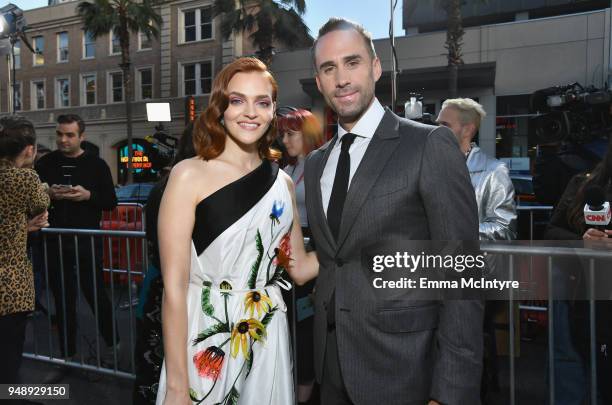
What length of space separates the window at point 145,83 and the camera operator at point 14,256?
26678 mm

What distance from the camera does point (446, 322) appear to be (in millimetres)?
1655

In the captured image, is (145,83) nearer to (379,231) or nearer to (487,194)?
(487,194)

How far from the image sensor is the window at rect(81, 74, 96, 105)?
3016cm

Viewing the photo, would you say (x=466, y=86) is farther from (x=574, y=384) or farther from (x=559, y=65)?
(x=574, y=384)

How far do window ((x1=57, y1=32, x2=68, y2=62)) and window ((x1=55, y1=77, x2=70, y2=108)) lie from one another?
1.37 meters

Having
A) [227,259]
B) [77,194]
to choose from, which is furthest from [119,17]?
[227,259]

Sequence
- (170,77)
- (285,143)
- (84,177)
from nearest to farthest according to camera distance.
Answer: (285,143)
(84,177)
(170,77)

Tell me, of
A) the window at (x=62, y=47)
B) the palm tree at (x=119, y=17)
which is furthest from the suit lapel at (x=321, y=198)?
the window at (x=62, y=47)

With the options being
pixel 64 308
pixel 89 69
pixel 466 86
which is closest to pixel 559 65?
pixel 466 86

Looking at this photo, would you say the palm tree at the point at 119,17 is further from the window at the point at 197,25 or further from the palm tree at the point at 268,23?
the palm tree at the point at 268,23

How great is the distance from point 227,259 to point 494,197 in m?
2.20

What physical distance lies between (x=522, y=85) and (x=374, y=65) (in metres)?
17.7

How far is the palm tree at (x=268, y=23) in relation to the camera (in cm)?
2095

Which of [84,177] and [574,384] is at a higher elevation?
[84,177]
